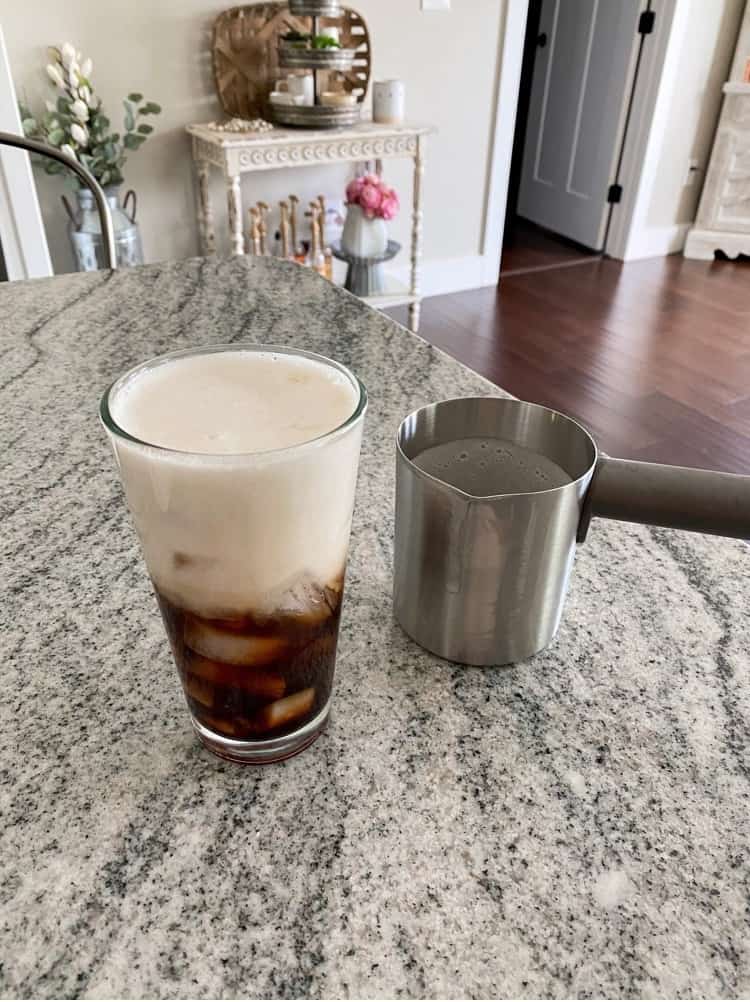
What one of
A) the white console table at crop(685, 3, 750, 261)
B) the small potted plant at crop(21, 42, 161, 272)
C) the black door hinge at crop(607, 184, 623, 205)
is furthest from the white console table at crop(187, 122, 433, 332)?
the white console table at crop(685, 3, 750, 261)

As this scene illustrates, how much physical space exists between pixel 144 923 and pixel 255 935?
5cm

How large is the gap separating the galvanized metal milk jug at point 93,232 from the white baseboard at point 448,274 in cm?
129

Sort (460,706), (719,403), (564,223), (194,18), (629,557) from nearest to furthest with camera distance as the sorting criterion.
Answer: (460,706) < (629,557) < (194,18) < (719,403) < (564,223)

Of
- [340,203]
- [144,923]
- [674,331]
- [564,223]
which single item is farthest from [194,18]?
[144,923]

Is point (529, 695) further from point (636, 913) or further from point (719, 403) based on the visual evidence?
point (719, 403)

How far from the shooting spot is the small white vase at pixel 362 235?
276 centimetres

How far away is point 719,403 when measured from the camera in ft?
8.90

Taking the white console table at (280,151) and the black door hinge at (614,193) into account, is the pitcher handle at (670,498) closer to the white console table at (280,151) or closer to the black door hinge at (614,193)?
the white console table at (280,151)

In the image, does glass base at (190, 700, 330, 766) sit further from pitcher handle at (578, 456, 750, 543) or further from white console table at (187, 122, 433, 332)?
white console table at (187, 122, 433, 332)

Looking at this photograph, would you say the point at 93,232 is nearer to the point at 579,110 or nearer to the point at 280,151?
the point at 280,151

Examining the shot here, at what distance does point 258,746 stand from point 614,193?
Answer: 4162mm

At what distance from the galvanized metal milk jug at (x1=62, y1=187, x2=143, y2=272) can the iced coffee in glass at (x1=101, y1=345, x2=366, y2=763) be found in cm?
217

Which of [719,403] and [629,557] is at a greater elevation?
[629,557]

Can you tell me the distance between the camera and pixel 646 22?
3.57 m
